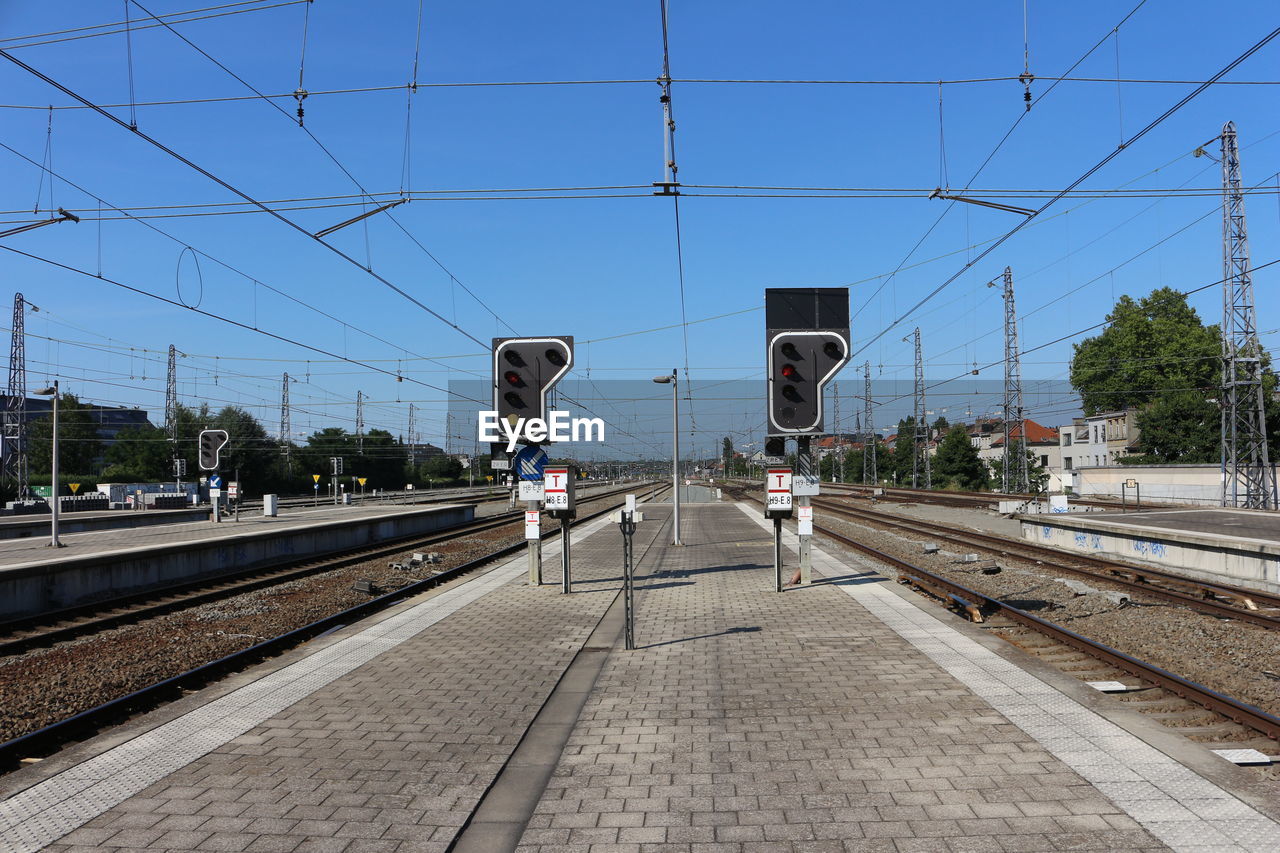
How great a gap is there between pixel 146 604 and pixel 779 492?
34.6ft

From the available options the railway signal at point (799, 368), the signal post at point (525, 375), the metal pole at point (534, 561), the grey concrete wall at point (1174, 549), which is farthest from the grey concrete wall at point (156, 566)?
the grey concrete wall at point (1174, 549)

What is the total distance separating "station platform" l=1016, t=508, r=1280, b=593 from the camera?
1594 cm

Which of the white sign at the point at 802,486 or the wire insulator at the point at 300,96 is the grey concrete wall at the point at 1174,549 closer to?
the white sign at the point at 802,486

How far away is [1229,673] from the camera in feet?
27.4

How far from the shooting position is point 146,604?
557 inches

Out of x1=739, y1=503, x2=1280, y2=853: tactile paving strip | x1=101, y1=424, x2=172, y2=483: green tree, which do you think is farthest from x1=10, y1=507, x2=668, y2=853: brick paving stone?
x1=101, y1=424, x2=172, y2=483: green tree

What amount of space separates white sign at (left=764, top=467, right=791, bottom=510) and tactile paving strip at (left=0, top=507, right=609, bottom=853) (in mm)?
5954

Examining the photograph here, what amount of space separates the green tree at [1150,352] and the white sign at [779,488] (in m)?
62.1

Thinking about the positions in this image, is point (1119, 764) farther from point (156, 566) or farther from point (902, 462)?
point (902, 462)

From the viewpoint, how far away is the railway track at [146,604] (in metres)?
11.2

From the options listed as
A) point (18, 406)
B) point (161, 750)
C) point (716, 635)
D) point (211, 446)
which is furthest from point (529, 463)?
point (18, 406)

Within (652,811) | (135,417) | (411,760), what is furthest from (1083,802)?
(135,417)

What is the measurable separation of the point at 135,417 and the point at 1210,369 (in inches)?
5407

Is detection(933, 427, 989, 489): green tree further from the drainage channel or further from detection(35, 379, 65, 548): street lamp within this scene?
the drainage channel
